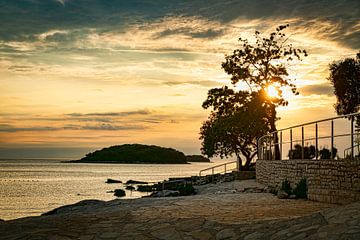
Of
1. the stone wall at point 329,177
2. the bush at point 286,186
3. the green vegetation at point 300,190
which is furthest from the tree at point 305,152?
the green vegetation at point 300,190

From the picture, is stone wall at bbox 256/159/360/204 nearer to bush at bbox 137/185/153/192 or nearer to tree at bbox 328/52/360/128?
tree at bbox 328/52/360/128

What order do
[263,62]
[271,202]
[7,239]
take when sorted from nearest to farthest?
1. [7,239]
2. [271,202]
3. [263,62]

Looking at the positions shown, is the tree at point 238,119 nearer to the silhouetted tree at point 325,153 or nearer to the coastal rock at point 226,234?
the silhouetted tree at point 325,153

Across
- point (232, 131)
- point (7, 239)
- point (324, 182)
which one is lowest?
point (7, 239)

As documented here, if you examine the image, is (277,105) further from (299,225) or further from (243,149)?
(299,225)

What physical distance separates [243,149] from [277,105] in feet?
63.3

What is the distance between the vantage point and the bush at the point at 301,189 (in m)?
19.1

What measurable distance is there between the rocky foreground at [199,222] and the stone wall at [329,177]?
732 mm

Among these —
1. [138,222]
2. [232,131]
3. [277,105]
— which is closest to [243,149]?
[232,131]

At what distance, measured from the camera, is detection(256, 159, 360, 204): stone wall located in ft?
52.5

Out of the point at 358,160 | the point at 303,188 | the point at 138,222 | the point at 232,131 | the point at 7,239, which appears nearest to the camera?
the point at 7,239

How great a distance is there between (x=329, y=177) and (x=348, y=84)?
24759 millimetres

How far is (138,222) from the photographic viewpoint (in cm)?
1339

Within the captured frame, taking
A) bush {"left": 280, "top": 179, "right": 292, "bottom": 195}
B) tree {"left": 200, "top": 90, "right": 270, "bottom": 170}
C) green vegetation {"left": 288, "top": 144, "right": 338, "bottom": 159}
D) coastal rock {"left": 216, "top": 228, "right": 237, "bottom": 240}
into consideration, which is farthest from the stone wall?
tree {"left": 200, "top": 90, "right": 270, "bottom": 170}
